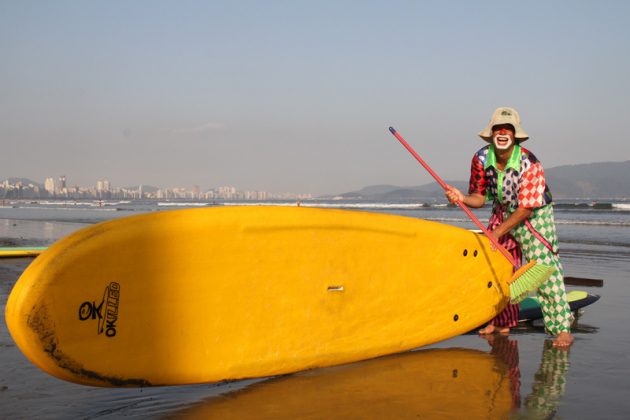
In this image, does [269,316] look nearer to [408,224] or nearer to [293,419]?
[293,419]

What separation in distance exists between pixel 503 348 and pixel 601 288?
3325mm

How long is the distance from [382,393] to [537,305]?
2.19 m

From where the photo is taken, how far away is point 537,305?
4820 millimetres

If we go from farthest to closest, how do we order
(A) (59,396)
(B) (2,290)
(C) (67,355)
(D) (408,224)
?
(B) (2,290) < (D) (408,224) < (A) (59,396) < (C) (67,355)

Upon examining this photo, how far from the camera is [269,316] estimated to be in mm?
3232

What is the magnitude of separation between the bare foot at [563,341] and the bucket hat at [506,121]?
127cm

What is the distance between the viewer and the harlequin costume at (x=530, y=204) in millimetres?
4074

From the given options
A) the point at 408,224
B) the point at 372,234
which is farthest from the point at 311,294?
the point at 408,224

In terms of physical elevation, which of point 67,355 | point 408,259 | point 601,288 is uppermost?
point 408,259

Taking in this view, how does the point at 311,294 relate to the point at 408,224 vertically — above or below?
below

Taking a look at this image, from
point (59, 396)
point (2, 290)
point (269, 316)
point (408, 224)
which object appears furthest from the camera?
point (2, 290)

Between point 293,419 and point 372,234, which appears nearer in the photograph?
point 293,419

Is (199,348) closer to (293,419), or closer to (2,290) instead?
(293,419)

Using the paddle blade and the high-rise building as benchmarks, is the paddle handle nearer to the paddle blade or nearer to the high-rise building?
the paddle blade
